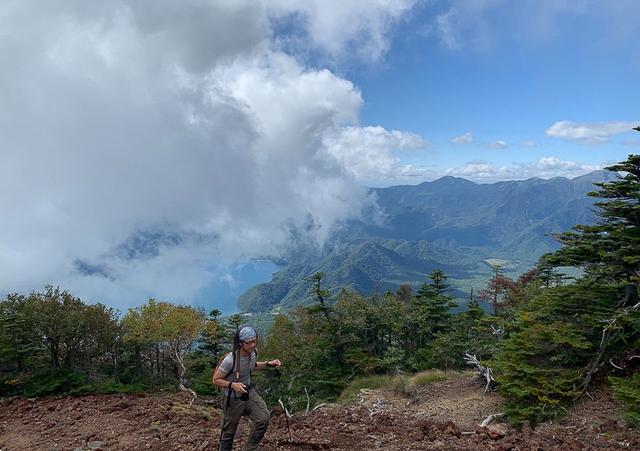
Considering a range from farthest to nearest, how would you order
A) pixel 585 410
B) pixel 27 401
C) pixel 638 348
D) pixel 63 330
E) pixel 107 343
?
pixel 107 343, pixel 63 330, pixel 27 401, pixel 638 348, pixel 585 410

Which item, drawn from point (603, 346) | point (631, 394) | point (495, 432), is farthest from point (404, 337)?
point (495, 432)

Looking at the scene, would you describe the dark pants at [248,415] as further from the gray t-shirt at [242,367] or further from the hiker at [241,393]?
the gray t-shirt at [242,367]

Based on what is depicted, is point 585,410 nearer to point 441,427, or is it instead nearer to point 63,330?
point 441,427

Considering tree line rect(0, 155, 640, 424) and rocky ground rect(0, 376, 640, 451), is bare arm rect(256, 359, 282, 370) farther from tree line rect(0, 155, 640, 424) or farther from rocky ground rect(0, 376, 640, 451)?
tree line rect(0, 155, 640, 424)

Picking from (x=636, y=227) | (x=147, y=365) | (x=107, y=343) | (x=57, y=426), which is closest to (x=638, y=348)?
(x=636, y=227)

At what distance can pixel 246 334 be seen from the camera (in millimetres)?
5805

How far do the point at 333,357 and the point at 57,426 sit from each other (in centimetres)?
1994

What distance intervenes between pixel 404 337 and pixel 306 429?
25001 mm

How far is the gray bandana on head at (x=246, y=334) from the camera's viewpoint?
5.76 metres

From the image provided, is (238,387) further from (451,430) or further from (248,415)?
(451,430)

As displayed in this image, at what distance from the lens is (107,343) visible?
26172mm

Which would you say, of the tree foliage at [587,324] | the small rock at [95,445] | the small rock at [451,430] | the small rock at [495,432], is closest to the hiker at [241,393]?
the small rock at [95,445]

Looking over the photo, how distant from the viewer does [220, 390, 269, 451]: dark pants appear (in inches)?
229

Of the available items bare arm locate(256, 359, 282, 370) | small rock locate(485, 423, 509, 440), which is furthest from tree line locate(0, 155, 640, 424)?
bare arm locate(256, 359, 282, 370)
